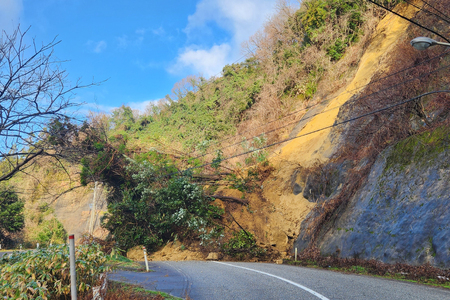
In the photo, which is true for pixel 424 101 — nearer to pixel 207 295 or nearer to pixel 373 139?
pixel 373 139

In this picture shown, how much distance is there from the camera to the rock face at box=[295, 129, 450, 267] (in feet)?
30.2

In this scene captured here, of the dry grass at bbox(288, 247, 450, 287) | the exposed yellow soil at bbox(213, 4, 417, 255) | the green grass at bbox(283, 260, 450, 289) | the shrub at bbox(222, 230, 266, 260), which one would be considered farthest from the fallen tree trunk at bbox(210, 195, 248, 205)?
the dry grass at bbox(288, 247, 450, 287)

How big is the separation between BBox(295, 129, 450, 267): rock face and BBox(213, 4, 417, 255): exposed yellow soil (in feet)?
18.9

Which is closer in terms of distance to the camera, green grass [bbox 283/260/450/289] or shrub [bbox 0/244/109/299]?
shrub [bbox 0/244/109/299]

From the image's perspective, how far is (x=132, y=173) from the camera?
23.4 meters

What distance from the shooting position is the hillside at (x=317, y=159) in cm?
1074

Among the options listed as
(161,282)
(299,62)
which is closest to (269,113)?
(299,62)

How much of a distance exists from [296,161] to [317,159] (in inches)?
98.6

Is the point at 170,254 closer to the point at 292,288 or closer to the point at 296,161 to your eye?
the point at 296,161

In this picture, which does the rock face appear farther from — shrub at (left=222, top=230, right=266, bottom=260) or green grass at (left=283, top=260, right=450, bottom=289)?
shrub at (left=222, top=230, right=266, bottom=260)

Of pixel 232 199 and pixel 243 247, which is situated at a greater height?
pixel 232 199

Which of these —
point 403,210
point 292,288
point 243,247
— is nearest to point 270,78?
point 243,247

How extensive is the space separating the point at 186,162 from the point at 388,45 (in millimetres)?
15438

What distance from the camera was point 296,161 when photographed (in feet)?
73.5
